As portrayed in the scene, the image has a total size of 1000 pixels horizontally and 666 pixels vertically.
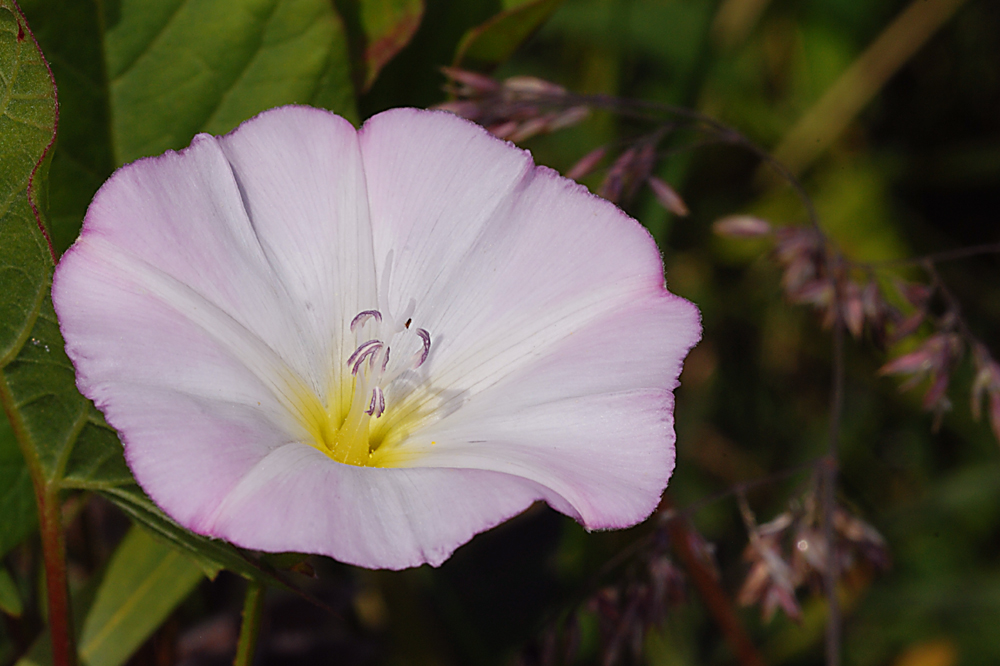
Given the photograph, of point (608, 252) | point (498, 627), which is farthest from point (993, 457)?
point (608, 252)

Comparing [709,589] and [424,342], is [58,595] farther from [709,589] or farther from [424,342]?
[709,589]

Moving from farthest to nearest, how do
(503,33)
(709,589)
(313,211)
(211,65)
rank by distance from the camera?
(709,589)
(503,33)
(211,65)
(313,211)

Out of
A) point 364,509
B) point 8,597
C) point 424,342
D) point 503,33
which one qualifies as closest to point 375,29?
point 503,33

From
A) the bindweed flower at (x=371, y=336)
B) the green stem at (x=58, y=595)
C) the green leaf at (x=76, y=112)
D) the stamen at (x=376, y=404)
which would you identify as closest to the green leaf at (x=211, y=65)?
the green leaf at (x=76, y=112)

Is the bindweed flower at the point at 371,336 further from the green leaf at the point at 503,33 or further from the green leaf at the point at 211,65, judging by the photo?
the green leaf at the point at 503,33

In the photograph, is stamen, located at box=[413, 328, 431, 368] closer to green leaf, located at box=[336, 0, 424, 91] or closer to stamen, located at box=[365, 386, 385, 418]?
stamen, located at box=[365, 386, 385, 418]

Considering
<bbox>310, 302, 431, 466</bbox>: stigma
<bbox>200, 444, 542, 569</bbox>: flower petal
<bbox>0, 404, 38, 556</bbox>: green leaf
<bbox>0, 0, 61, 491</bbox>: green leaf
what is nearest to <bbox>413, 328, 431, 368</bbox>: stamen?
<bbox>310, 302, 431, 466</bbox>: stigma
